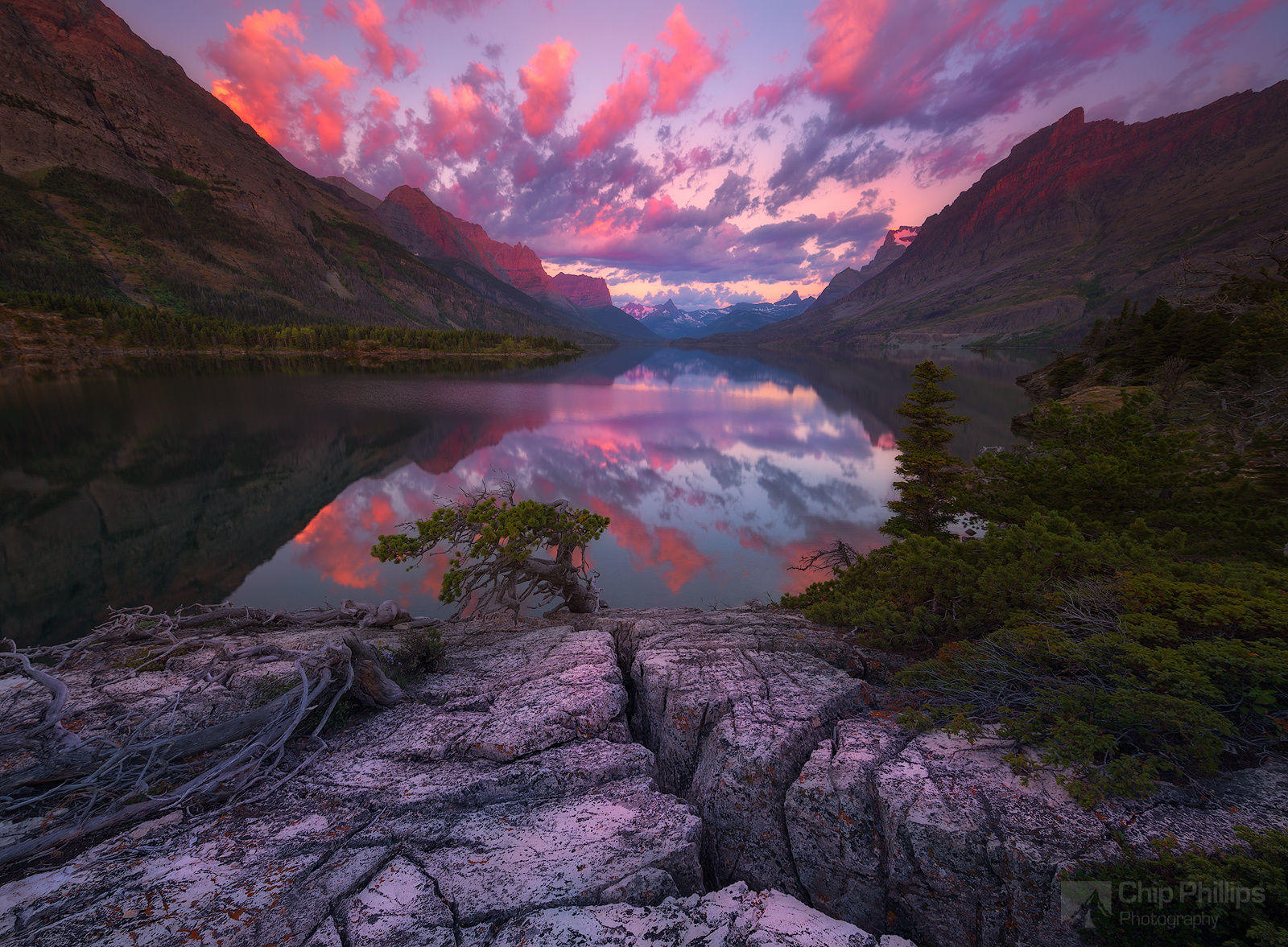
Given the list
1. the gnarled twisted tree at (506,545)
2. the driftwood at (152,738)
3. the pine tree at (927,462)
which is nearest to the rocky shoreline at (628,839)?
the driftwood at (152,738)

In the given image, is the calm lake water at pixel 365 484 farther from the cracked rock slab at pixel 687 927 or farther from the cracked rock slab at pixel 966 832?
the cracked rock slab at pixel 687 927

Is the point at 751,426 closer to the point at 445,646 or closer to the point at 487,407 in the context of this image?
the point at 487,407

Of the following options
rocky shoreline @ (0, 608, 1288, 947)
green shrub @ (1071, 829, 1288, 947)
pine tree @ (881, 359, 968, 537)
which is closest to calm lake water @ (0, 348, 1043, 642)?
pine tree @ (881, 359, 968, 537)

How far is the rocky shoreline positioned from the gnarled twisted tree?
5.87 m

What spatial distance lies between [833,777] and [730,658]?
310cm

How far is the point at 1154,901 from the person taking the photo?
3.94 m

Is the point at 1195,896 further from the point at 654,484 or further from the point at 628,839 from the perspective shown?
the point at 654,484

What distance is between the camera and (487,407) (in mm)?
64375

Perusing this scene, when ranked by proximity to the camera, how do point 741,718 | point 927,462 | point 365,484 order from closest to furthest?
1. point 741,718
2. point 927,462
3. point 365,484

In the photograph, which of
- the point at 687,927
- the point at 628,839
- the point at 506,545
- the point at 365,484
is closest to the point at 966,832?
the point at 687,927

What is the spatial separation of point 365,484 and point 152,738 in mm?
28609

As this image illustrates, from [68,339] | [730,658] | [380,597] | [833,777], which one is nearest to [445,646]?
[730,658]

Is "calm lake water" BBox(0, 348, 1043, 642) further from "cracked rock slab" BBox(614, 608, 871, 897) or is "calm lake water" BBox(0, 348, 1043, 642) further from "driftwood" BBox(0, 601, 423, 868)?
"cracked rock slab" BBox(614, 608, 871, 897)

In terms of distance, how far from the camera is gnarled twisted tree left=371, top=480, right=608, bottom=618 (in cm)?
1286
